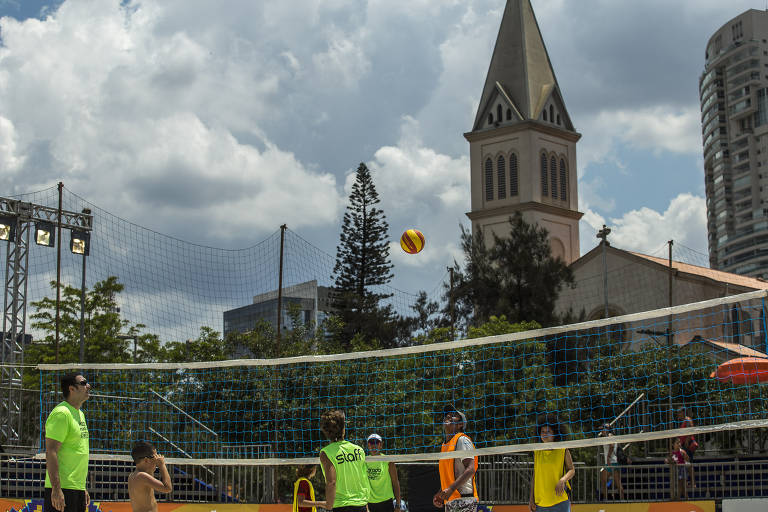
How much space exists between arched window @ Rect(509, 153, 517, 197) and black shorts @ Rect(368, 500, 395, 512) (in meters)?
62.0

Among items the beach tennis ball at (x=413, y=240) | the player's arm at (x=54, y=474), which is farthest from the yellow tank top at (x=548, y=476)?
the beach tennis ball at (x=413, y=240)

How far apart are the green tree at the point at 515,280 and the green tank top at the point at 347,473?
120 ft

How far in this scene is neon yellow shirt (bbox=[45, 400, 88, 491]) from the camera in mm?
8109

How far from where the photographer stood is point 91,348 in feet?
131

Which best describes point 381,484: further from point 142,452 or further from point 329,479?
point 142,452

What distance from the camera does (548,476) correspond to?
9172 mm

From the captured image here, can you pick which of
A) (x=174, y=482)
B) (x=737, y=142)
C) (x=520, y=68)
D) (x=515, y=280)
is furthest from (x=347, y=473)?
(x=737, y=142)

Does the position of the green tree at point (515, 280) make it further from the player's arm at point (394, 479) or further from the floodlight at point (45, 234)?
the player's arm at point (394, 479)

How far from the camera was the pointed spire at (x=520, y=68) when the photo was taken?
2849 inches

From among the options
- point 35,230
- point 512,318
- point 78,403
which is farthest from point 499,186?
point 78,403

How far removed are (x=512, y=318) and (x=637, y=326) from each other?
19.3ft

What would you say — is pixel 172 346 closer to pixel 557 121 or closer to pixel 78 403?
pixel 78 403

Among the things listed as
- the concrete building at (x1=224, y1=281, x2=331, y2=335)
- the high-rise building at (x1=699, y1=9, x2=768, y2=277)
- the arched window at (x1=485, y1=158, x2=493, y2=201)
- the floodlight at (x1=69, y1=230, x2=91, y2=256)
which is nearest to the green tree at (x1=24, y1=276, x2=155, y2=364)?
the concrete building at (x1=224, y1=281, x2=331, y2=335)

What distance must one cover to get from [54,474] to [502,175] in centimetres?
6487
